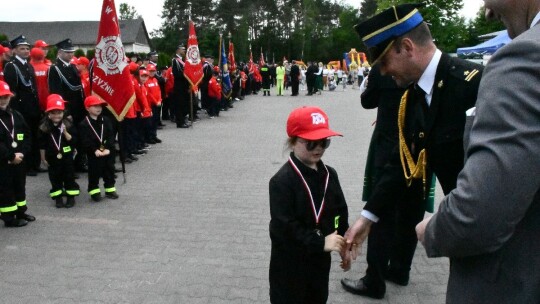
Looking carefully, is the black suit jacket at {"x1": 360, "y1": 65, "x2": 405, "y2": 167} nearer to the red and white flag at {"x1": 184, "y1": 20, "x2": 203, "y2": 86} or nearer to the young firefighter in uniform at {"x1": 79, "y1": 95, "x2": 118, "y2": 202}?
the young firefighter in uniform at {"x1": 79, "y1": 95, "x2": 118, "y2": 202}

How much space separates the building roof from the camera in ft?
288

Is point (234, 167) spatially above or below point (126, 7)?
below

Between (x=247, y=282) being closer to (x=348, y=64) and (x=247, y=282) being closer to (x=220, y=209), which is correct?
(x=220, y=209)

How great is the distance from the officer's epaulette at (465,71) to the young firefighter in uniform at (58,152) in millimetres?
5618

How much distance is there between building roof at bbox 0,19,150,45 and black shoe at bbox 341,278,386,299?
8827 centimetres

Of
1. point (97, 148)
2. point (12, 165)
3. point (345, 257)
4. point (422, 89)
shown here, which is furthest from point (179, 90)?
point (422, 89)

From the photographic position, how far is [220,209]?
6.57 meters

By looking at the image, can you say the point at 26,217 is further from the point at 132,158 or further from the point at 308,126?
the point at 308,126

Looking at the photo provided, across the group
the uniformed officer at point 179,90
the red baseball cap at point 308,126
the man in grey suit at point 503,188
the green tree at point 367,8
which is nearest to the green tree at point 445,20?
the uniformed officer at point 179,90

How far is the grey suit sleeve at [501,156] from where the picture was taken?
1.17 metres

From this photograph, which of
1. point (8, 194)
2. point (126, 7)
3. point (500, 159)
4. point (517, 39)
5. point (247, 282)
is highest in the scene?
point (126, 7)

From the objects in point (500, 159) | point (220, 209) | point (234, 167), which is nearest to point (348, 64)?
point (234, 167)

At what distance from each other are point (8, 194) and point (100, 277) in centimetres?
209

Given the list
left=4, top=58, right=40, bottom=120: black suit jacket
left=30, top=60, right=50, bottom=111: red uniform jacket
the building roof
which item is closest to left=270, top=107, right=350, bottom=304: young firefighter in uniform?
left=4, top=58, right=40, bottom=120: black suit jacket
